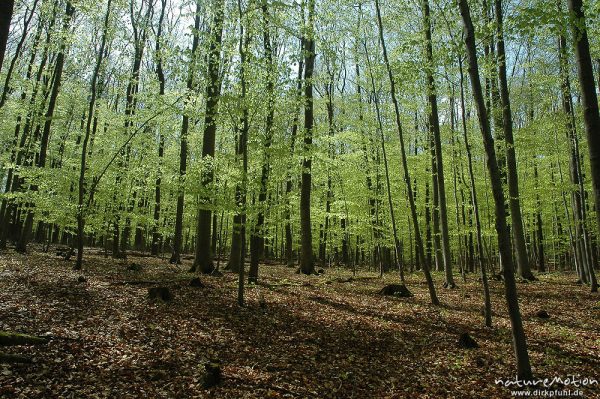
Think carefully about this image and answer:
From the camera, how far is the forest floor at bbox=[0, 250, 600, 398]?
18.1 feet

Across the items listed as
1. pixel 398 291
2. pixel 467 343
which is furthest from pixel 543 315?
pixel 398 291

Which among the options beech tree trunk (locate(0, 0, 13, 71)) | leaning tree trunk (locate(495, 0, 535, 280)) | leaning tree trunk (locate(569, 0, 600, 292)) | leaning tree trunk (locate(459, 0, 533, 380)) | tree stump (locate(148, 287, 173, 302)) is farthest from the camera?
leaning tree trunk (locate(495, 0, 535, 280))

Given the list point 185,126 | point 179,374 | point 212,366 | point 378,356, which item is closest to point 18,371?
point 179,374

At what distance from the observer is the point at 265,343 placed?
7695 millimetres

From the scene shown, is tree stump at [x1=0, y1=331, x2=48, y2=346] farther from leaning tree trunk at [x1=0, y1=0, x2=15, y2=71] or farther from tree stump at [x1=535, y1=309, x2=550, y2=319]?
tree stump at [x1=535, y1=309, x2=550, y2=319]

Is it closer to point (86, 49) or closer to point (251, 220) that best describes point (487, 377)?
point (251, 220)

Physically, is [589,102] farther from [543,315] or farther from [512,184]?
[512,184]

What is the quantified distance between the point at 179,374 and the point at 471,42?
6.93 meters

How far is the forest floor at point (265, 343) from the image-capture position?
5.52m

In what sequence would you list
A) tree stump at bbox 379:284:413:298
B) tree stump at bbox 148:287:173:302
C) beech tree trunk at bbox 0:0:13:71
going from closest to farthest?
beech tree trunk at bbox 0:0:13:71 < tree stump at bbox 148:287:173:302 < tree stump at bbox 379:284:413:298

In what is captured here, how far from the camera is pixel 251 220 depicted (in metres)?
11.6

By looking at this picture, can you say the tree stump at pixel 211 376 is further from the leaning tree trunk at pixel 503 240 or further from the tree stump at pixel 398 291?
the tree stump at pixel 398 291

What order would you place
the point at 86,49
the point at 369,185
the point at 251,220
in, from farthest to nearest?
the point at 369,185 → the point at 86,49 → the point at 251,220

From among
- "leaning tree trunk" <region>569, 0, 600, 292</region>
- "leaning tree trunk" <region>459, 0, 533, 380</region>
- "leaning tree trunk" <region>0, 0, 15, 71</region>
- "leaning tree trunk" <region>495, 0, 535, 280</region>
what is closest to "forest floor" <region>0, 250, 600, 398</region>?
"leaning tree trunk" <region>459, 0, 533, 380</region>
